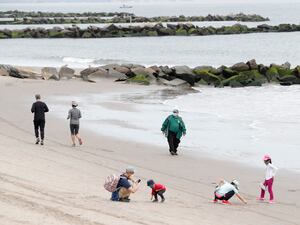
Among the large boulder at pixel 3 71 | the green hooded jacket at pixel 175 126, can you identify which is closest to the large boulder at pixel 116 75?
the large boulder at pixel 3 71

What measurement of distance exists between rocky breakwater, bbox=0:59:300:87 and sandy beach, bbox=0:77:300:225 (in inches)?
616

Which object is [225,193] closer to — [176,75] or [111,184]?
[111,184]

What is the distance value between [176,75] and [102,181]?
945 inches

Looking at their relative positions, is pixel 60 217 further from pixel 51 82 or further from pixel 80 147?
pixel 51 82

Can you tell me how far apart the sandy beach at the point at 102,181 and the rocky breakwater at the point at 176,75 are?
1565cm

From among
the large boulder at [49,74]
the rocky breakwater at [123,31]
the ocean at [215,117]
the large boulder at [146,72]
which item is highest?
the ocean at [215,117]

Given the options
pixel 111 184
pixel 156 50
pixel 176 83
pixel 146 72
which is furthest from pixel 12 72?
pixel 156 50

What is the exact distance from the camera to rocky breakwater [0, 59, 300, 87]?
120 ft

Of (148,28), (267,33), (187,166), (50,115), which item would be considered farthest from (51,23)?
(187,166)

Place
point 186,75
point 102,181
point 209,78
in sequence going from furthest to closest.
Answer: point 209,78
point 186,75
point 102,181

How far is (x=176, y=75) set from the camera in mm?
37344

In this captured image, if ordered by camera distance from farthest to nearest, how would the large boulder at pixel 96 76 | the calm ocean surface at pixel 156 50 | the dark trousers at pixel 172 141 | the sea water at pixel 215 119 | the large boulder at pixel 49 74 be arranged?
the calm ocean surface at pixel 156 50, the large boulder at pixel 49 74, the large boulder at pixel 96 76, the sea water at pixel 215 119, the dark trousers at pixel 172 141

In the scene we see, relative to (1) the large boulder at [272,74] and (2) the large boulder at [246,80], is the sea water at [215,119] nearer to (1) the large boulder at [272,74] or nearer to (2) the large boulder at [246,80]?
(2) the large boulder at [246,80]

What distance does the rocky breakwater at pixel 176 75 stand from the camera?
3669 cm
